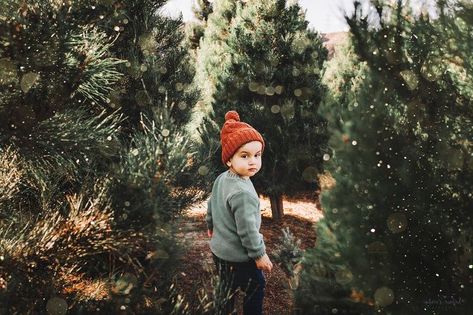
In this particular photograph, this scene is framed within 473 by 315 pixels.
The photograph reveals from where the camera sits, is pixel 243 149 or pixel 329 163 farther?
pixel 243 149

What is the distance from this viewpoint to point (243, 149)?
2986 mm

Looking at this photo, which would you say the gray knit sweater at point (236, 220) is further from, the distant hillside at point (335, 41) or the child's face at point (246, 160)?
the distant hillside at point (335, 41)

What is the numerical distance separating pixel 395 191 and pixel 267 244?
4513 mm

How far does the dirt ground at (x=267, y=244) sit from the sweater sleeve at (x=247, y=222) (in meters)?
0.33

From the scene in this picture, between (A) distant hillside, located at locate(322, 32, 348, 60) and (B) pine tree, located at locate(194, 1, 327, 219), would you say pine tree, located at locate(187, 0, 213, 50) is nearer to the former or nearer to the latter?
(A) distant hillside, located at locate(322, 32, 348, 60)

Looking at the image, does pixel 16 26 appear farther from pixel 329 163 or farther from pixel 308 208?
pixel 308 208

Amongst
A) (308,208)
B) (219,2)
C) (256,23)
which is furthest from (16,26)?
(308,208)

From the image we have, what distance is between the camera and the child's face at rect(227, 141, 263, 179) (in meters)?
2.99

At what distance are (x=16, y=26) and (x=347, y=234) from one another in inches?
92.6

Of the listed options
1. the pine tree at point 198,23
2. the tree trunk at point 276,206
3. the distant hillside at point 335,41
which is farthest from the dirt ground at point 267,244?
the pine tree at point 198,23

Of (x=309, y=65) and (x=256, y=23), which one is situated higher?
(x=256, y=23)

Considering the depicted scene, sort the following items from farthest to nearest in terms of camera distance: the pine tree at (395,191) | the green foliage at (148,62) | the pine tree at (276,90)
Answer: the pine tree at (276,90), the green foliage at (148,62), the pine tree at (395,191)

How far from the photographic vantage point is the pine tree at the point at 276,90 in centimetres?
697

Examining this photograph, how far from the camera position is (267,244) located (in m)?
6.07
